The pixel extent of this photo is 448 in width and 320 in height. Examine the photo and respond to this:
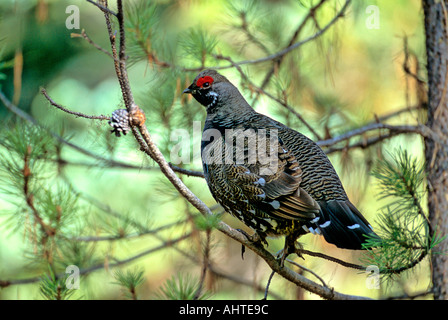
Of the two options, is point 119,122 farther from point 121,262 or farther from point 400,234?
point 121,262

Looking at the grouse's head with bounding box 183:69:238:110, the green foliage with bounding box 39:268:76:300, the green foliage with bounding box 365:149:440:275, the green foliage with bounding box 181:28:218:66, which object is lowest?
the green foliage with bounding box 39:268:76:300

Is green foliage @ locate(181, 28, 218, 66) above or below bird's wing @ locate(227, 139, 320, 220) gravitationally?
above

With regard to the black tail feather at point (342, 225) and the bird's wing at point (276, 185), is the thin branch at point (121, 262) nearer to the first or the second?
the bird's wing at point (276, 185)

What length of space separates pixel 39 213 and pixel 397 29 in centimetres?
396

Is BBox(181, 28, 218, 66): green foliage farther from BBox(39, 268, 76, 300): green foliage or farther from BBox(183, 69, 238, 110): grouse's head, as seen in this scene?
BBox(39, 268, 76, 300): green foliage

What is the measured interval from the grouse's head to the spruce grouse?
20 cm

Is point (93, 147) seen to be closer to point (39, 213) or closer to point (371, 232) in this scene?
point (39, 213)

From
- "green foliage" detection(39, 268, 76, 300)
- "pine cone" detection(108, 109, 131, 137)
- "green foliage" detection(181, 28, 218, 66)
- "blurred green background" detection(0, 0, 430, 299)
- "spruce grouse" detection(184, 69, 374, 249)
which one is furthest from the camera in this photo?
"blurred green background" detection(0, 0, 430, 299)

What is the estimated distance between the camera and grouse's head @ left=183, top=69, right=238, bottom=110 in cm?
272

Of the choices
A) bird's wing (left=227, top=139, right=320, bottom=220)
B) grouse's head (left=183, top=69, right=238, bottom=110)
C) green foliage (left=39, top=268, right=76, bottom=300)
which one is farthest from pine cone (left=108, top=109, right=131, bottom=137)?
grouse's head (left=183, top=69, right=238, bottom=110)

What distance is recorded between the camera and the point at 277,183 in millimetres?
2254

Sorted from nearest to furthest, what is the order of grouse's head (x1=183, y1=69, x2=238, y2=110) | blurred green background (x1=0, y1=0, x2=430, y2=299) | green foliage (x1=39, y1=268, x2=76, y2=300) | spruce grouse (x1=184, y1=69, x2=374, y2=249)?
spruce grouse (x1=184, y1=69, x2=374, y2=249) < green foliage (x1=39, y1=268, x2=76, y2=300) < grouse's head (x1=183, y1=69, x2=238, y2=110) < blurred green background (x1=0, y1=0, x2=430, y2=299)

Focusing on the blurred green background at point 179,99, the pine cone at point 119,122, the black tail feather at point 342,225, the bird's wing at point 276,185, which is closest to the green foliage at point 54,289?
the blurred green background at point 179,99

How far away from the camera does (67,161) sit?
3.19 metres
